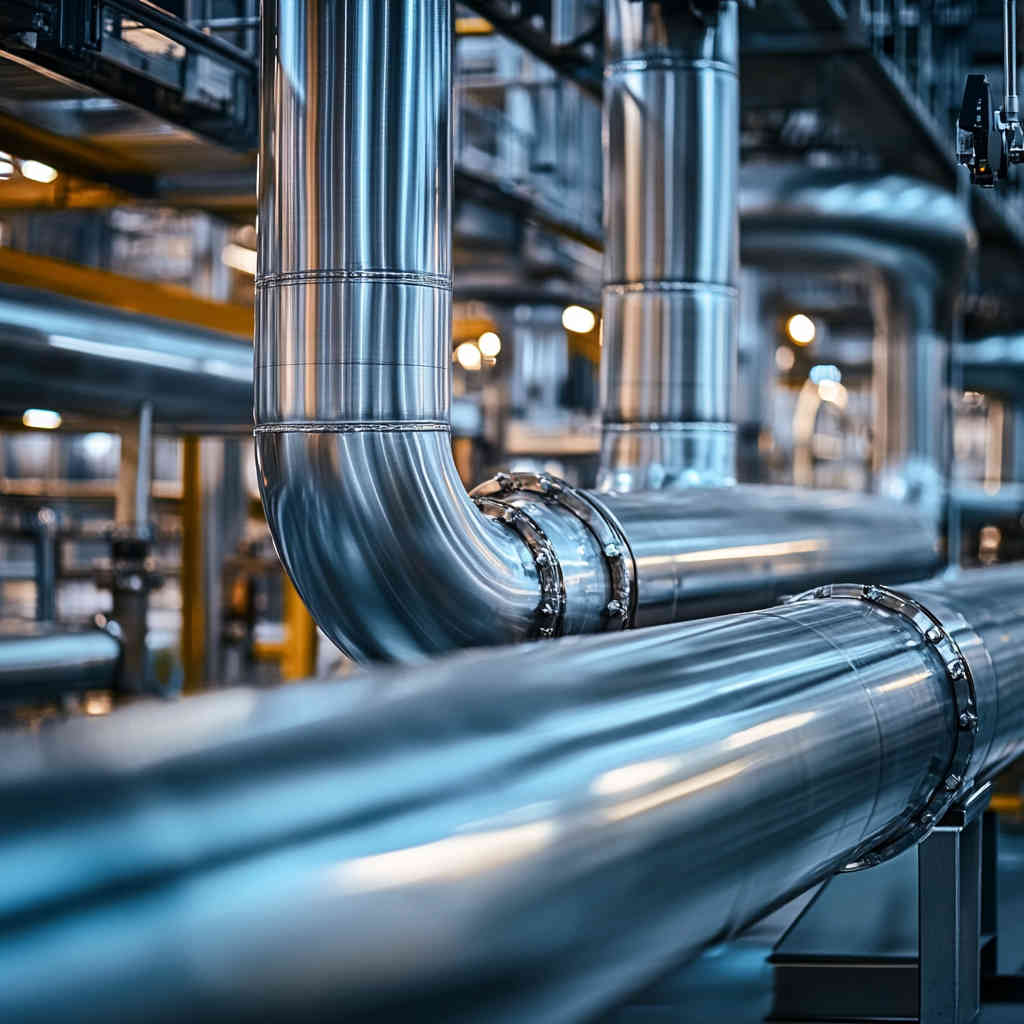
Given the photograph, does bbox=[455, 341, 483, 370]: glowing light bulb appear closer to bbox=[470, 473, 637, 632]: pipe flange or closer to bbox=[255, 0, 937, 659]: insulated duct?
bbox=[470, 473, 637, 632]: pipe flange

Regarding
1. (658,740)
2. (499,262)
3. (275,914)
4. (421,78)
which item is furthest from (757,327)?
(275,914)

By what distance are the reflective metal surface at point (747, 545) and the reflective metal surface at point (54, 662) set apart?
2.31 m

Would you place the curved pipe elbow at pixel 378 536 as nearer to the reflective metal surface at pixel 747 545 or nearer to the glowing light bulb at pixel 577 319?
the reflective metal surface at pixel 747 545

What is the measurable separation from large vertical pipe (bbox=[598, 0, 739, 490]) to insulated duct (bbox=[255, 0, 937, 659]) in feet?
4.65

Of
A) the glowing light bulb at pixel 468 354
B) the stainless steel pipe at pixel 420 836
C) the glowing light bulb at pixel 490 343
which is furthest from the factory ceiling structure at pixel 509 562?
the glowing light bulb at pixel 468 354

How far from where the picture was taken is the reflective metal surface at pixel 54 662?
189 inches

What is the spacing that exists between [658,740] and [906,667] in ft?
3.40

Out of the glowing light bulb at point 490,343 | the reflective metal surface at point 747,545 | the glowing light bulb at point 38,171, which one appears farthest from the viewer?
the glowing light bulb at point 490,343

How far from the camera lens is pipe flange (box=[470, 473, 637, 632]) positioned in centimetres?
303

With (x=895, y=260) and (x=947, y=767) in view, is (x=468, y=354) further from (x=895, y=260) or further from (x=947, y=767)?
(x=947, y=767)

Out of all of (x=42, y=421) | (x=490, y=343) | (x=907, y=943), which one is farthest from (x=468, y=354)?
(x=907, y=943)

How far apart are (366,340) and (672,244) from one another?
5.70 ft

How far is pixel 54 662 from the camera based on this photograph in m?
4.88

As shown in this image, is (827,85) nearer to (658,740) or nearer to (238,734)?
(658,740)
